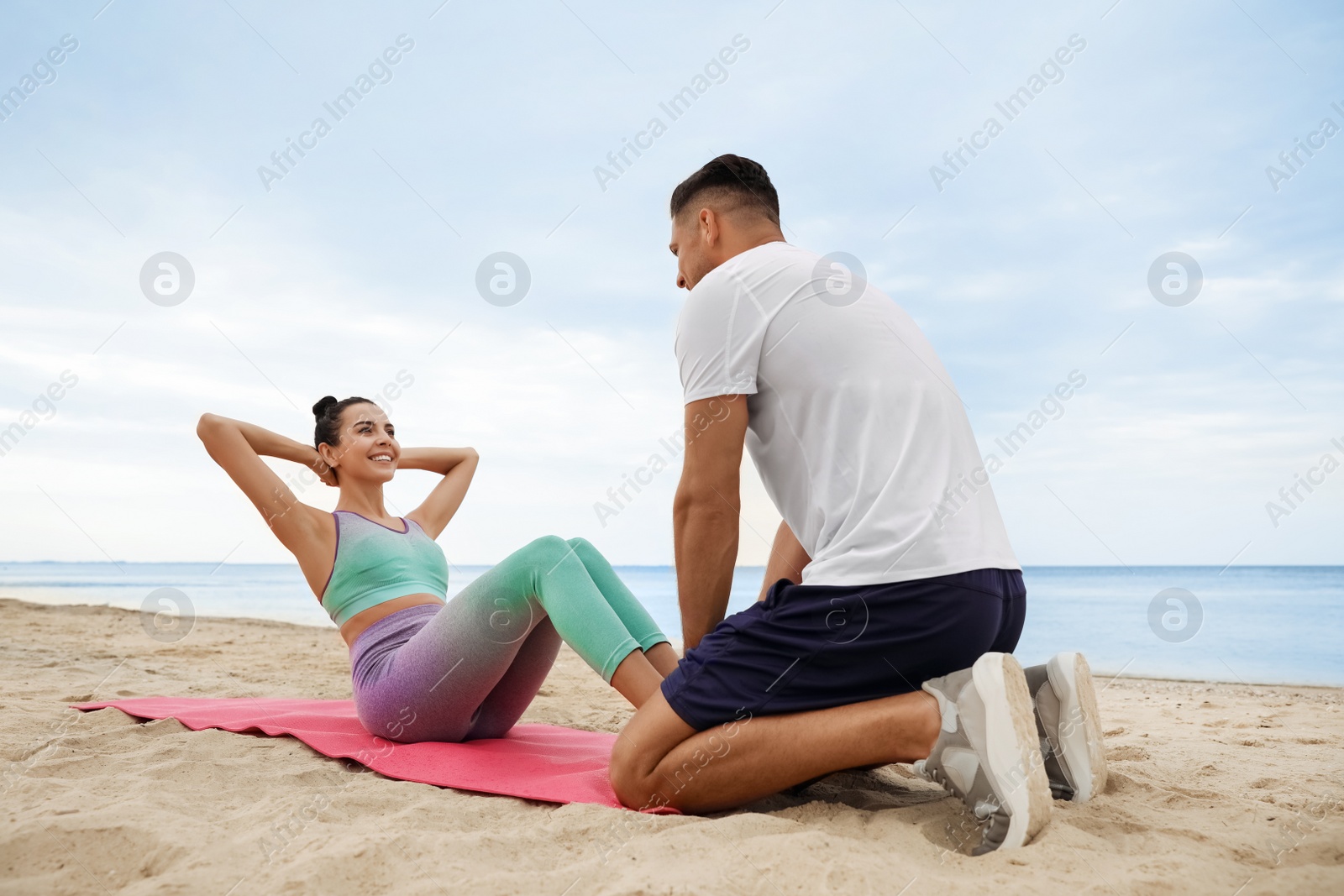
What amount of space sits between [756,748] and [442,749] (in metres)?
1.23

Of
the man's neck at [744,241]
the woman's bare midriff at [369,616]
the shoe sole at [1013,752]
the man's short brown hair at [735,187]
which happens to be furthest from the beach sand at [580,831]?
the man's short brown hair at [735,187]

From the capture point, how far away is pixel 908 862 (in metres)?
1.77

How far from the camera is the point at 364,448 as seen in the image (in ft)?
11.3

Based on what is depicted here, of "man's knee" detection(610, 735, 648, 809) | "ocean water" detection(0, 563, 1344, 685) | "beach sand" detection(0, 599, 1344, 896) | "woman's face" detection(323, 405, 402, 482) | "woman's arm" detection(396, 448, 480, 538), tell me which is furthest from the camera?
"ocean water" detection(0, 563, 1344, 685)

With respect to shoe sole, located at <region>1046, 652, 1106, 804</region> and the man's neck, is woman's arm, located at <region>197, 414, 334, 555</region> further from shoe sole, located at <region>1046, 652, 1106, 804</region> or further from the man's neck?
shoe sole, located at <region>1046, 652, 1106, 804</region>

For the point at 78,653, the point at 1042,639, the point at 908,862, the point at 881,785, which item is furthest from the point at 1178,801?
the point at 1042,639

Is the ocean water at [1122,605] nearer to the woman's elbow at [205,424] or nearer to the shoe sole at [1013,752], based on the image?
the woman's elbow at [205,424]

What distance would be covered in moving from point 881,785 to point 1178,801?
2.63ft

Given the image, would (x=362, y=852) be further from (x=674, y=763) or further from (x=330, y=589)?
(x=330, y=589)

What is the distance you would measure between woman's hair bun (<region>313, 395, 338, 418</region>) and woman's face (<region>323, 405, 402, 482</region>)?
0.13 metres

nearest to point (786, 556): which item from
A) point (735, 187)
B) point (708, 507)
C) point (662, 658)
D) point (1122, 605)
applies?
Result: point (662, 658)

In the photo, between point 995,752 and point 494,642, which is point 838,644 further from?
point 494,642

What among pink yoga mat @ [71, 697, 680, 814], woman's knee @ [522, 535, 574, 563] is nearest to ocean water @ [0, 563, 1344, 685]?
pink yoga mat @ [71, 697, 680, 814]

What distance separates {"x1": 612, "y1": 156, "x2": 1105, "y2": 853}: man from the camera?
6.50ft
